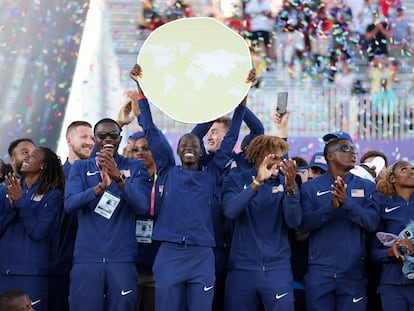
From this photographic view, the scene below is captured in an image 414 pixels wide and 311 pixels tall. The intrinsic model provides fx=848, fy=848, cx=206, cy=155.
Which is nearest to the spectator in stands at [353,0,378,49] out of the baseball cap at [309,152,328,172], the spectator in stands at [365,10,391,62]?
the spectator in stands at [365,10,391,62]

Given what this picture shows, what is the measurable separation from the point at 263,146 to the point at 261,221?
54cm

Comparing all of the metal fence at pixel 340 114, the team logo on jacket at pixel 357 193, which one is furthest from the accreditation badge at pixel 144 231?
the metal fence at pixel 340 114

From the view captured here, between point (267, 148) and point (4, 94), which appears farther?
point (4, 94)

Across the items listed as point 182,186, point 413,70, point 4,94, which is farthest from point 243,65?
point 413,70

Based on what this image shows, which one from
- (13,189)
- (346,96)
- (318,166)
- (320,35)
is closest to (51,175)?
(13,189)

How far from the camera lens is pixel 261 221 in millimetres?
5777

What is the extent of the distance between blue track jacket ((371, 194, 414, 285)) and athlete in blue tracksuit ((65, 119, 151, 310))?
1629mm

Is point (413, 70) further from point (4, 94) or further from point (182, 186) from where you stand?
point (182, 186)

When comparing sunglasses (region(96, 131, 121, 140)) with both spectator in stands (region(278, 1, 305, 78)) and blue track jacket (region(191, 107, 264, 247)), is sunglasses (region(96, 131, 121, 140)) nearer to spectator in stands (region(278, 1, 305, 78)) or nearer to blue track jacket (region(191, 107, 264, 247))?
blue track jacket (region(191, 107, 264, 247))

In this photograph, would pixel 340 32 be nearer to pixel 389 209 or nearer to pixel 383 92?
pixel 383 92

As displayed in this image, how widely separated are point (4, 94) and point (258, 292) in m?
5.34

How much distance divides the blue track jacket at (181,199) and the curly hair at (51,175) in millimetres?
732

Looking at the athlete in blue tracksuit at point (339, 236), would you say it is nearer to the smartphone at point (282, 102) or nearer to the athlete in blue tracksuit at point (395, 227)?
the athlete in blue tracksuit at point (395, 227)

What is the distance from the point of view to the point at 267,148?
5.93 m
